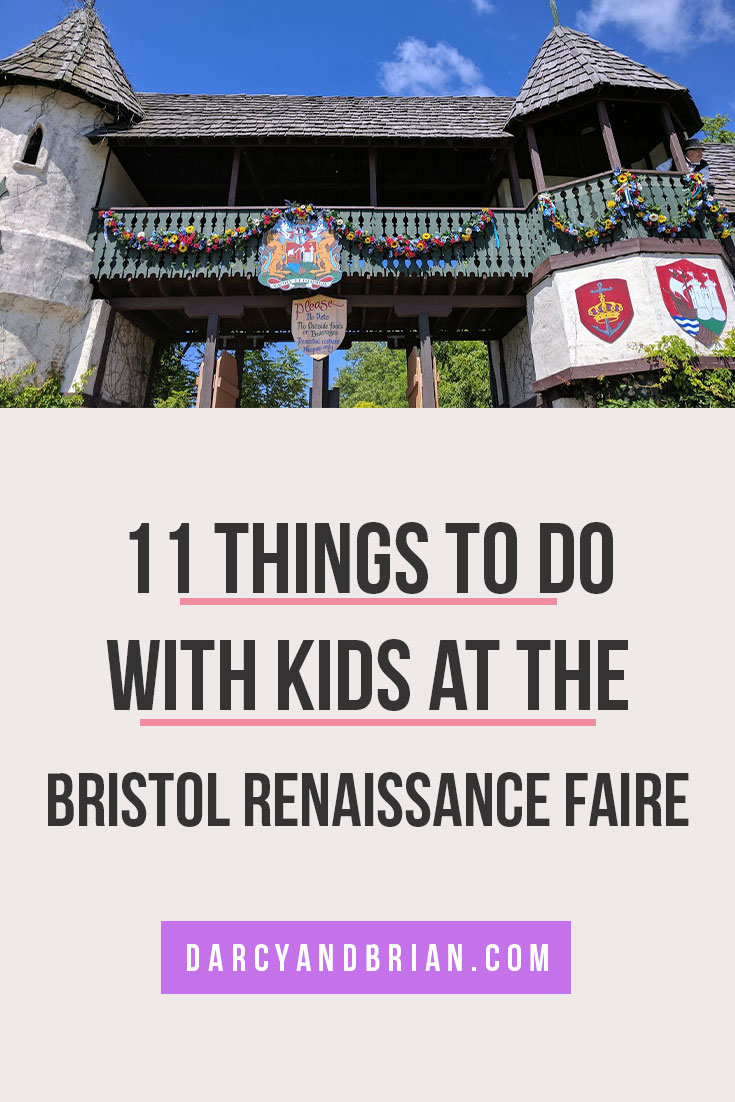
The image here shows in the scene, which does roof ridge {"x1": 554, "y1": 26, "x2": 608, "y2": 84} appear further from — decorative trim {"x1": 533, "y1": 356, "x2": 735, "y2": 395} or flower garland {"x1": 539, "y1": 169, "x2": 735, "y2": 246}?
decorative trim {"x1": 533, "y1": 356, "x2": 735, "y2": 395}

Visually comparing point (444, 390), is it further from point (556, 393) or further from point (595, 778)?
point (595, 778)

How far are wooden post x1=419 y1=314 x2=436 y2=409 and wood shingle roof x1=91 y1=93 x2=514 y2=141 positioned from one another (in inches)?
166

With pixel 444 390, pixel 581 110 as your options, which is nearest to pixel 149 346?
pixel 581 110

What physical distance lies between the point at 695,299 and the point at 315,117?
941 cm

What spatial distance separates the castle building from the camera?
34.0 feet

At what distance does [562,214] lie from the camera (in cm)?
1084

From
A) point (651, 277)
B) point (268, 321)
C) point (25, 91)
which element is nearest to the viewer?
point (651, 277)

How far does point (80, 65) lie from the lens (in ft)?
39.6

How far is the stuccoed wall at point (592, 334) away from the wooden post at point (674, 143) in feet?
8.00

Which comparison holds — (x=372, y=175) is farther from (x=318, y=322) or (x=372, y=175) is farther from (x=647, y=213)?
(x=647, y=213)

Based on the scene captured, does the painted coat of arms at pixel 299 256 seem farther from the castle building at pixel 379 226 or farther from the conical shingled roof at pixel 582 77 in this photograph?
the conical shingled roof at pixel 582 77

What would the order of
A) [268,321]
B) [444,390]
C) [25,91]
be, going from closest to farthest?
1. [25,91]
2. [268,321]
3. [444,390]

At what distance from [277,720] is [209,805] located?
414mm

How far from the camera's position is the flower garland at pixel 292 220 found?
11.1 meters
